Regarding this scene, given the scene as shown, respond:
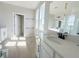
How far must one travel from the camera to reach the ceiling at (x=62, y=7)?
2.22 meters

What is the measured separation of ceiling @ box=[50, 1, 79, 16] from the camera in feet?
7.28

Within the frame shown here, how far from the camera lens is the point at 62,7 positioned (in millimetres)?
2656

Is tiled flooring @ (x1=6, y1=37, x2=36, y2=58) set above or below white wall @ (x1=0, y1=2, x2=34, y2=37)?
below

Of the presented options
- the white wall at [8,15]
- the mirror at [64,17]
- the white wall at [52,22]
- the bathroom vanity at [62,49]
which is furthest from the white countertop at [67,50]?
the white wall at [8,15]

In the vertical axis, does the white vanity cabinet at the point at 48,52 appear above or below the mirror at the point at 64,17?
below

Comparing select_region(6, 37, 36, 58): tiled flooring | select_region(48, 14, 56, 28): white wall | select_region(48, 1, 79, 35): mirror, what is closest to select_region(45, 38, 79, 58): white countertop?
select_region(48, 1, 79, 35): mirror

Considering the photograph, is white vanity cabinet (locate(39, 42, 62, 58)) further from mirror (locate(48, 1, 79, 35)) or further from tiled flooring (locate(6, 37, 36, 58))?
tiled flooring (locate(6, 37, 36, 58))

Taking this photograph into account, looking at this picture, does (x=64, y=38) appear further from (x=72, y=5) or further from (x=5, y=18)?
(x=5, y=18)

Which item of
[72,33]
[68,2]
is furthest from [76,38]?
[68,2]

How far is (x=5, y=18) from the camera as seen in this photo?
6426 millimetres

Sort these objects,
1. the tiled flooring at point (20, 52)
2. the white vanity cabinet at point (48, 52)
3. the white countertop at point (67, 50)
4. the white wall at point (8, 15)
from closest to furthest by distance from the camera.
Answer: the white countertop at point (67, 50), the white vanity cabinet at point (48, 52), the tiled flooring at point (20, 52), the white wall at point (8, 15)

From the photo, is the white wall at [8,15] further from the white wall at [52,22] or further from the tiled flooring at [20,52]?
the white wall at [52,22]

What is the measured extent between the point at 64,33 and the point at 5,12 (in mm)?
4862

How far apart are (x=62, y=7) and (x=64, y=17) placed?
0.92 feet
